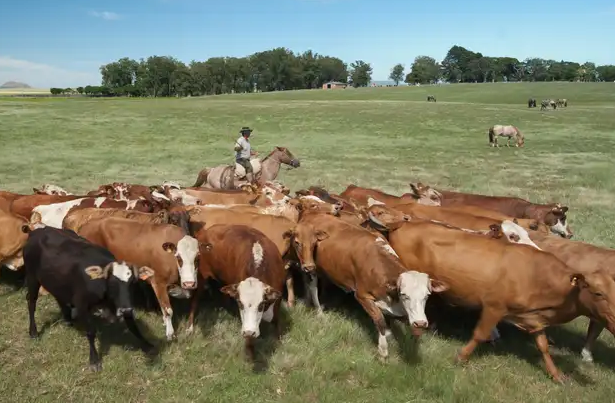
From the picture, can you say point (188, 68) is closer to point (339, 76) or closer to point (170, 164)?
point (339, 76)

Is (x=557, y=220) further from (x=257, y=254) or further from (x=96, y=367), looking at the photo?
(x=96, y=367)

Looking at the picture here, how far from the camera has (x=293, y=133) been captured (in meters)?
36.0

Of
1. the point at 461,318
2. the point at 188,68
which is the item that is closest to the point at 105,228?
the point at 461,318

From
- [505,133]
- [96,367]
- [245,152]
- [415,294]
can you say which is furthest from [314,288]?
[505,133]

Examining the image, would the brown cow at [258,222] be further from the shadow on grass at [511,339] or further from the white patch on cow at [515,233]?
the white patch on cow at [515,233]

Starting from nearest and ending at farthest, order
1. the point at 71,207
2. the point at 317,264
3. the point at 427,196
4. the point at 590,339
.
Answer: the point at 590,339 → the point at 317,264 → the point at 71,207 → the point at 427,196

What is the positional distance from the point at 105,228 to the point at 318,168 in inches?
570

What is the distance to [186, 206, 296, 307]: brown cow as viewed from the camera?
803 centimetres

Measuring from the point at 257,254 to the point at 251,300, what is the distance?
1.02 m

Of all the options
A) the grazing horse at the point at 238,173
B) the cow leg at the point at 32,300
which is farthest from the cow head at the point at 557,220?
the cow leg at the point at 32,300

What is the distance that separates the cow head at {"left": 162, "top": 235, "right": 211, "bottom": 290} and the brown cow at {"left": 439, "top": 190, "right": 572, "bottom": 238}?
6.18 metres

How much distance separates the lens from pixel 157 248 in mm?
7195

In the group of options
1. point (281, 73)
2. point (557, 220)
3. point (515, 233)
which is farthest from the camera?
point (281, 73)

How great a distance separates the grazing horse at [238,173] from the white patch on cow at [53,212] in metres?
6.24
